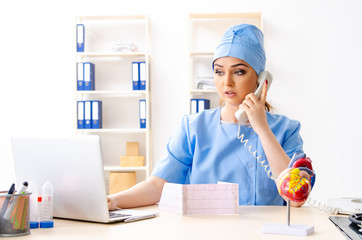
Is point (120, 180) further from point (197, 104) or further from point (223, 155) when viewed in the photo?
point (223, 155)

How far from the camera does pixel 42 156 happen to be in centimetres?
146

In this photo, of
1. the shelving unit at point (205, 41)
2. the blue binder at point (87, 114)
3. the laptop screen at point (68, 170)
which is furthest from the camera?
the shelving unit at point (205, 41)

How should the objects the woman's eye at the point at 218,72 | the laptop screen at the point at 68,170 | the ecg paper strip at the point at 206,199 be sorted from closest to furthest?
the laptop screen at the point at 68,170 → the ecg paper strip at the point at 206,199 → the woman's eye at the point at 218,72

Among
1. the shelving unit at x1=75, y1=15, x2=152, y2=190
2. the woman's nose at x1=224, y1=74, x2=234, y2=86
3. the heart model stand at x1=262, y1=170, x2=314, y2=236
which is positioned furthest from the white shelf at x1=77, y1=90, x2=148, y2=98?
the heart model stand at x1=262, y1=170, x2=314, y2=236

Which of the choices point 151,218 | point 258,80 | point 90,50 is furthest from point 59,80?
point 151,218

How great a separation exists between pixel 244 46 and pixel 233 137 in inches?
14.8

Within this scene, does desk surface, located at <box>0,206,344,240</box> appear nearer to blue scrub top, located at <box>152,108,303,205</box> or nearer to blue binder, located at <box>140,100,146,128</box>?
blue scrub top, located at <box>152,108,303,205</box>

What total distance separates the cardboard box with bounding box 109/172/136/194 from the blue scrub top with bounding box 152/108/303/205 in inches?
96.3

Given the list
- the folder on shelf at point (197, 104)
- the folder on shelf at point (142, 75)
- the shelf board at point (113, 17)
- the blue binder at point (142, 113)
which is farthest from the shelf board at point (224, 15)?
the blue binder at point (142, 113)

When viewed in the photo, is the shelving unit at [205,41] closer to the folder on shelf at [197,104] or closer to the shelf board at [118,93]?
the folder on shelf at [197,104]

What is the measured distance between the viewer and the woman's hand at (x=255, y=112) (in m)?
1.85

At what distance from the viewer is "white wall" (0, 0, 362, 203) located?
177 inches

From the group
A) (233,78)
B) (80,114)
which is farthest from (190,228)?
(80,114)

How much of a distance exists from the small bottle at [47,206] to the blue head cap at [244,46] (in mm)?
882
